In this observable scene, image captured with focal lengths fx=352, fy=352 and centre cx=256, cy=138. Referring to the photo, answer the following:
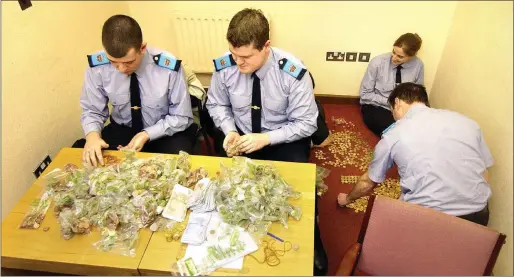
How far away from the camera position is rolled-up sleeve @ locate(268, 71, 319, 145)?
2055 millimetres

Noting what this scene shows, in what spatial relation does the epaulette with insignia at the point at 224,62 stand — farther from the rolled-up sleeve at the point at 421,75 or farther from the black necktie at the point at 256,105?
the rolled-up sleeve at the point at 421,75

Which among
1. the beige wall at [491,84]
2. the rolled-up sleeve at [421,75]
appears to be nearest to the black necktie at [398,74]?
the rolled-up sleeve at [421,75]

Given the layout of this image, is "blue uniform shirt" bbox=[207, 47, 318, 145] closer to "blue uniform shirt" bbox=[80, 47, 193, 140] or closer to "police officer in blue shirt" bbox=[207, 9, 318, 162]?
"police officer in blue shirt" bbox=[207, 9, 318, 162]

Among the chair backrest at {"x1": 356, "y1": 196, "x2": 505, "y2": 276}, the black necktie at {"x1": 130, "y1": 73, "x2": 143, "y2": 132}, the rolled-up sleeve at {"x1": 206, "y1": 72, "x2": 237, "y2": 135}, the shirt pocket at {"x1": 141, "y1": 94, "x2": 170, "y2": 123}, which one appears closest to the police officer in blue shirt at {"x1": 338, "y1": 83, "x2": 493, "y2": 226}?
the chair backrest at {"x1": 356, "y1": 196, "x2": 505, "y2": 276}

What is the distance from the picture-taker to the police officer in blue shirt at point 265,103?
1979 mm

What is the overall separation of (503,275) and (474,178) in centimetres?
61

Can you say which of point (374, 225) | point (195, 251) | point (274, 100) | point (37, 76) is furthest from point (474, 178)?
point (37, 76)

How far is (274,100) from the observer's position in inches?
83.8

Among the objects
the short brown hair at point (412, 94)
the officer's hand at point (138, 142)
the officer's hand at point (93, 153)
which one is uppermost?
the short brown hair at point (412, 94)

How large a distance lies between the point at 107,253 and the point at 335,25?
2508mm

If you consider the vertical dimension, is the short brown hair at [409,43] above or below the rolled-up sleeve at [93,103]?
above

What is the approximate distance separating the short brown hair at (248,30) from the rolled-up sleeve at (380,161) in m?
0.81

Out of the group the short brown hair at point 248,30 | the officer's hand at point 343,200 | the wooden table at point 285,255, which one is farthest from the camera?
the officer's hand at point 343,200

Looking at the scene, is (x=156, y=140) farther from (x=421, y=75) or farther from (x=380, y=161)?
(x=421, y=75)
